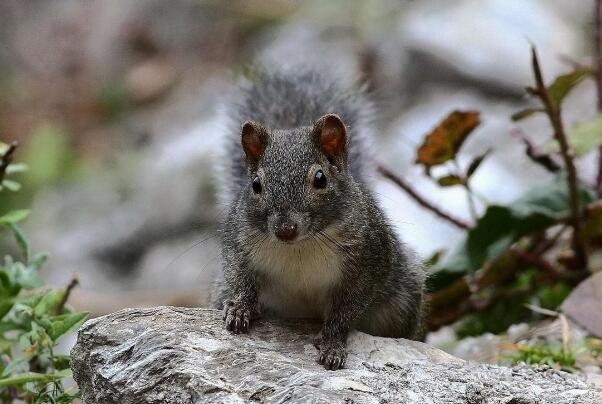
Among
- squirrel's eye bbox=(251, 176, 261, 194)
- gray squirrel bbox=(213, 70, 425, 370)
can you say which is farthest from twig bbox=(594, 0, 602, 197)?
squirrel's eye bbox=(251, 176, 261, 194)

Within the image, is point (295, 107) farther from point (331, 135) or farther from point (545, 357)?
point (545, 357)

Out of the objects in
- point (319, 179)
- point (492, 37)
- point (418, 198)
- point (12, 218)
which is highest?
point (492, 37)

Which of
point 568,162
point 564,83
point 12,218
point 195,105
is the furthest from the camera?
point 195,105

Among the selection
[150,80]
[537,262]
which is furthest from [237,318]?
[150,80]

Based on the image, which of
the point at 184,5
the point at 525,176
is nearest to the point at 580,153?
the point at 525,176

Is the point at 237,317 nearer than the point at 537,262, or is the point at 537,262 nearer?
the point at 237,317

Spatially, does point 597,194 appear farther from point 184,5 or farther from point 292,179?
point 184,5

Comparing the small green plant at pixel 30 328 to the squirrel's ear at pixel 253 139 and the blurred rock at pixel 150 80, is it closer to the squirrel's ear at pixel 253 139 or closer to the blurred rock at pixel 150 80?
the squirrel's ear at pixel 253 139
